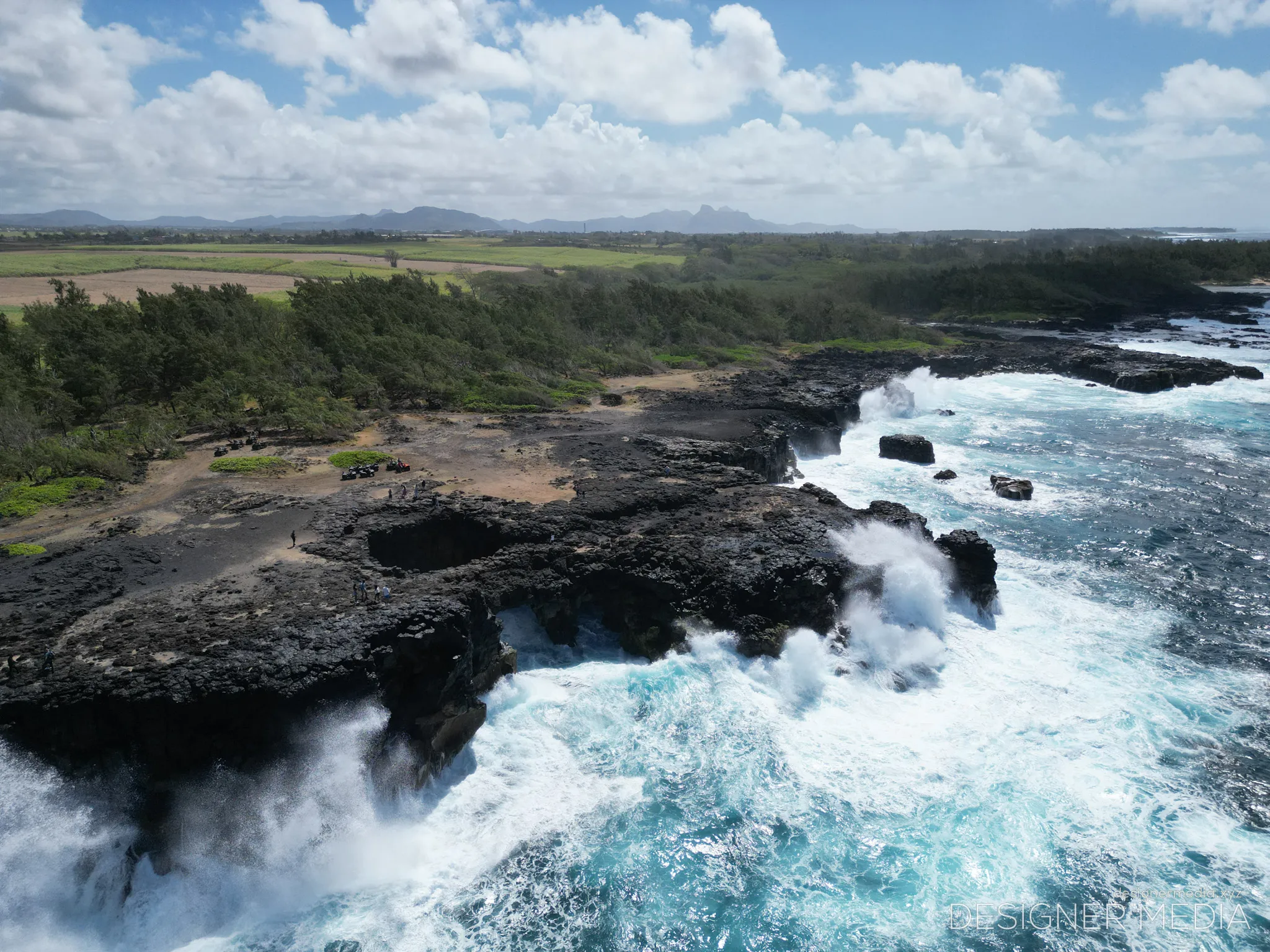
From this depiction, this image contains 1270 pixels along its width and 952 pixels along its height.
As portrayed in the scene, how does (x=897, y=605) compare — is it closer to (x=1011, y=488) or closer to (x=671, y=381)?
(x=1011, y=488)

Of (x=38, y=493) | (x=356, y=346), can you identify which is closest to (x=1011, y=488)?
(x=356, y=346)

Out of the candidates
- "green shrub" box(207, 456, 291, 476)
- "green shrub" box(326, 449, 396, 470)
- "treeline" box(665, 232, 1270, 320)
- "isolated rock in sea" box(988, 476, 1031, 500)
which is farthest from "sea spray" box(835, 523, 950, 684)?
"treeline" box(665, 232, 1270, 320)

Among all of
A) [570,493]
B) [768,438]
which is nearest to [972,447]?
[768,438]

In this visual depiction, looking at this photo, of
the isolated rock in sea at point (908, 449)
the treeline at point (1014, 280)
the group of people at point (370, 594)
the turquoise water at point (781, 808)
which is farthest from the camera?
the treeline at point (1014, 280)

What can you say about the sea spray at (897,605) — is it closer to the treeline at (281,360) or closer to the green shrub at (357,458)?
the green shrub at (357,458)

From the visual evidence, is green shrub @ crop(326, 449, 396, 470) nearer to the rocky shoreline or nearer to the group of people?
the rocky shoreline

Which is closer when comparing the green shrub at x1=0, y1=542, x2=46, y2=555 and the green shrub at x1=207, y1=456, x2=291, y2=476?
the green shrub at x1=0, y1=542, x2=46, y2=555

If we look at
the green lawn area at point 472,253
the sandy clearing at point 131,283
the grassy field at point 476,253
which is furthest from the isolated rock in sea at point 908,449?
the grassy field at point 476,253
